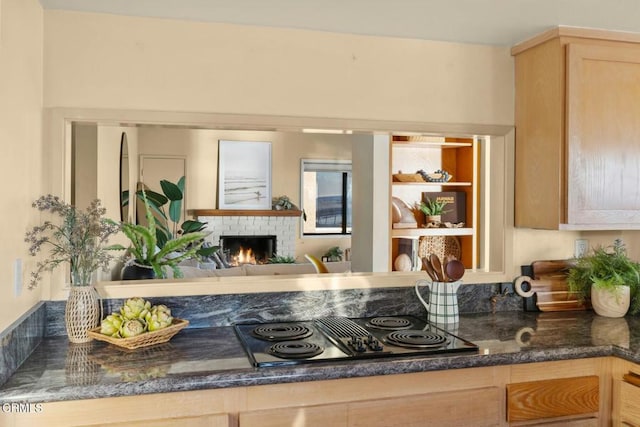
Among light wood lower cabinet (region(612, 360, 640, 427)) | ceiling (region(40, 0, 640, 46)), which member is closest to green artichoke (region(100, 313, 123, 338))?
ceiling (region(40, 0, 640, 46))

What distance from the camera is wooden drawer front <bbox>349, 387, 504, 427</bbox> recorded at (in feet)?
5.68

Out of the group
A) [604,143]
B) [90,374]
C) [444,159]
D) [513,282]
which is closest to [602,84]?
[604,143]

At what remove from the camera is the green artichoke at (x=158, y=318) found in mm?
1912

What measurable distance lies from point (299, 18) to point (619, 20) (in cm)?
131

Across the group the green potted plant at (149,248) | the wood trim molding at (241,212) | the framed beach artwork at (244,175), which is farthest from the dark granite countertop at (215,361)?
the framed beach artwork at (244,175)

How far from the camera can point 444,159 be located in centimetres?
490

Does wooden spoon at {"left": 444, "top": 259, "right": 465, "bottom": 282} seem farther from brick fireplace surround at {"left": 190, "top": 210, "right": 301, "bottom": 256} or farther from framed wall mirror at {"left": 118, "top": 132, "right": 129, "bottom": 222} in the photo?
brick fireplace surround at {"left": 190, "top": 210, "right": 301, "bottom": 256}

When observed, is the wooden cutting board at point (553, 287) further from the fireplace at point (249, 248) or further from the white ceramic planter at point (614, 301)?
the fireplace at point (249, 248)

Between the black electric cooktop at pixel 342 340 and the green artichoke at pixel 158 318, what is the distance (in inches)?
10.9

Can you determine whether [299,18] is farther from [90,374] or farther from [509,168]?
[90,374]

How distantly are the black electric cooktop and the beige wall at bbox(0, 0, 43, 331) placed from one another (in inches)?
30.3

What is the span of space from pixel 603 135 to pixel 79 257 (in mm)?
2170

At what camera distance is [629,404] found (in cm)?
188

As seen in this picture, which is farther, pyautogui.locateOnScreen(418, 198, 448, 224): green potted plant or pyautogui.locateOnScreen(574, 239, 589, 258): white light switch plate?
pyautogui.locateOnScreen(418, 198, 448, 224): green potted plant
